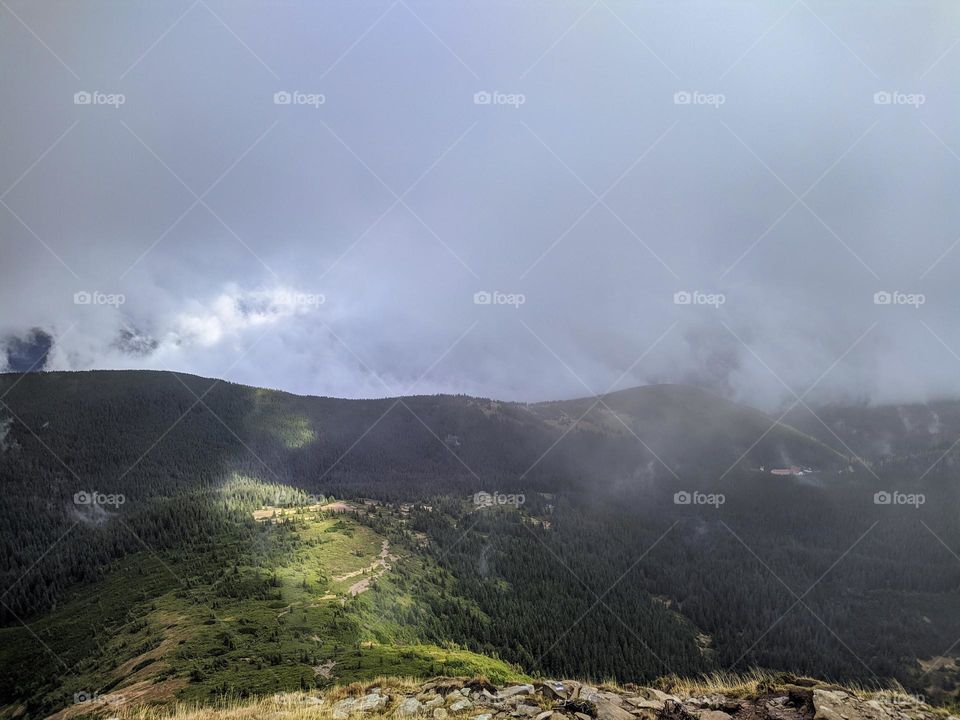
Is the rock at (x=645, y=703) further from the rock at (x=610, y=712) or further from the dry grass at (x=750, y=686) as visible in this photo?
the dry grass at (x=750, y=686)

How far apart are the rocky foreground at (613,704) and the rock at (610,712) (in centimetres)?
4

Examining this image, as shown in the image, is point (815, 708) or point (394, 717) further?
point (394, 717)

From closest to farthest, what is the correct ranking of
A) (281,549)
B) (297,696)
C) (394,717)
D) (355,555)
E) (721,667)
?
(394,717) < (297,696) < (281,549) < (355,555) < (721,667)

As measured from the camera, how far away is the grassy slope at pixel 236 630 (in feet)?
121

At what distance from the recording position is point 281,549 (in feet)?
249

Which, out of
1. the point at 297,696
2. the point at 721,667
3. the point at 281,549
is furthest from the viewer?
the point at 721,667

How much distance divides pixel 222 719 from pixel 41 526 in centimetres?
22510

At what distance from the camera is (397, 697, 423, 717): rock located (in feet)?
65.4

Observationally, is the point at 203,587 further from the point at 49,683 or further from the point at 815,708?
the point at 815,708

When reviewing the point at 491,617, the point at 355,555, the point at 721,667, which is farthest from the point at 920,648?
the point at 355,555

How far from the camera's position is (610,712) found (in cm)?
1772

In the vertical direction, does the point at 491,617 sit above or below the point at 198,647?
below

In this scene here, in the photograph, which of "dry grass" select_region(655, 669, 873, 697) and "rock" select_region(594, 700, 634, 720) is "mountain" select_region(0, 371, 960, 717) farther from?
"rock" select_region(594, 700, 634, 720)

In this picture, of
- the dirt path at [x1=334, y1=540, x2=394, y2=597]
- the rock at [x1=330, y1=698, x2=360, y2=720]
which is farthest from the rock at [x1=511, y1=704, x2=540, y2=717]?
the dirt path at [x1=334, y1=540, x2=394, y2=597]
